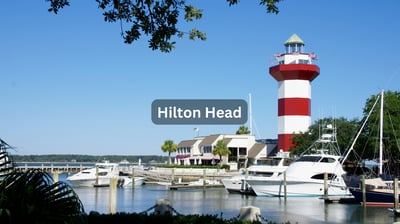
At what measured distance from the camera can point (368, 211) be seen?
33.6m

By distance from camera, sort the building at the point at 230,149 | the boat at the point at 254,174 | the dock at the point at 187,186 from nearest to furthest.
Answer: the boat at the point at 254,174 < the dock at the point at 187,186 < the building at the point at 230,149

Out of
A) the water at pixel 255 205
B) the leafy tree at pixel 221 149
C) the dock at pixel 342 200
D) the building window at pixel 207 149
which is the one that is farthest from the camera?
the building window at pixel 207 149

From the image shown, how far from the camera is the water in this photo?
3100 cm

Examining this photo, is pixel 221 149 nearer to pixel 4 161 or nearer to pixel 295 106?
pixel 295 106

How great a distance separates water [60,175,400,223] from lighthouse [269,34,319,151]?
615 inches

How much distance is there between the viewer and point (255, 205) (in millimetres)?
38094

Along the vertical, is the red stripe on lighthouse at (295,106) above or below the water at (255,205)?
above

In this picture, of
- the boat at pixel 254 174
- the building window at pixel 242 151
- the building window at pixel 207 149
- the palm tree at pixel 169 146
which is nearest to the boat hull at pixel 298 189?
the boat at pixel 254 174

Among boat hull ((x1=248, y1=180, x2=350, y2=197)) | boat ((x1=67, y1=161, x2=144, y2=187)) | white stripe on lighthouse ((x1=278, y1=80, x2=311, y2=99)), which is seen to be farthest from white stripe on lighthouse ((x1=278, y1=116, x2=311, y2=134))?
boat hull ((x1=248, y1=180, x2=350, y2=197))

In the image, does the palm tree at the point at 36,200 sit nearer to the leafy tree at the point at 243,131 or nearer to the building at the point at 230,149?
the building at the point at 230,149

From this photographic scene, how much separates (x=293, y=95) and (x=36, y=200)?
57210mm

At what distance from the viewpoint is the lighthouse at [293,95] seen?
62.2m

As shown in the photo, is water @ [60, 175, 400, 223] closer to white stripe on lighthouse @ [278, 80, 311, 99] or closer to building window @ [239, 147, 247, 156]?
white stripe on lighthouse @ [278, 80, 311, 99]

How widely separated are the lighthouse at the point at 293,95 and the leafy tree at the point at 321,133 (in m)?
1.35
